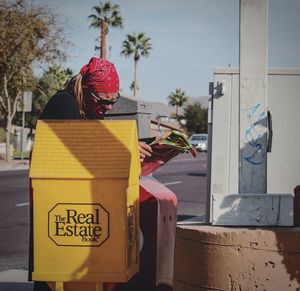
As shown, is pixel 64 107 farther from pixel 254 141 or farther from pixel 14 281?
pixel 14 281

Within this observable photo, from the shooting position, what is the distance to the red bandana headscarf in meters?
3.02

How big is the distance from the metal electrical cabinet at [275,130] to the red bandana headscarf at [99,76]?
392 cm

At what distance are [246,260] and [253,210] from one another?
0.44 meters

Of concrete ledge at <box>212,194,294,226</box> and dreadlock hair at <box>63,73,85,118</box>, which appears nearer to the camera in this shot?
concrete ledge at <box>212,194,294,226</box>

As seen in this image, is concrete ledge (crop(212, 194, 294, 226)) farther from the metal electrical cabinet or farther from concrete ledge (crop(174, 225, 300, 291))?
the metal electrical cabinet

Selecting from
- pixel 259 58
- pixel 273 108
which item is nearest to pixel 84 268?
pixel 259 58

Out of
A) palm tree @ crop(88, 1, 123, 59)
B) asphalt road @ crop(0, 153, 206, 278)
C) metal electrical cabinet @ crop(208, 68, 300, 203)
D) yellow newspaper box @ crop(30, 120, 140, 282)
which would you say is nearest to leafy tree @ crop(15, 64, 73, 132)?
palm tree @ crop(88, 1, 123, 59)

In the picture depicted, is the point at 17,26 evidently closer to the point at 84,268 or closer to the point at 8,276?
the point at 8,276

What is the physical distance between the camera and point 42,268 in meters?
2.63

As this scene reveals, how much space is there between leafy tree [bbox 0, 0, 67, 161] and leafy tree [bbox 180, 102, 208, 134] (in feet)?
162

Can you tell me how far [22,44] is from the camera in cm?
2472

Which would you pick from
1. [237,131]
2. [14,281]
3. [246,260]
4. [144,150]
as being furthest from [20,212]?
[246,260]

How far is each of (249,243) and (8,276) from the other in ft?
10.6

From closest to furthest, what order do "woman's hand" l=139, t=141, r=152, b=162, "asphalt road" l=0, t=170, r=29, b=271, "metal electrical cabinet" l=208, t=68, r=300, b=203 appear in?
"woman's hand" l=139, t=141, r=152, b=162
"asphalt road" l=0, t=170, r=29, b=271
"metal electrical cabinet" l=208, t=68, r=300, b=203
